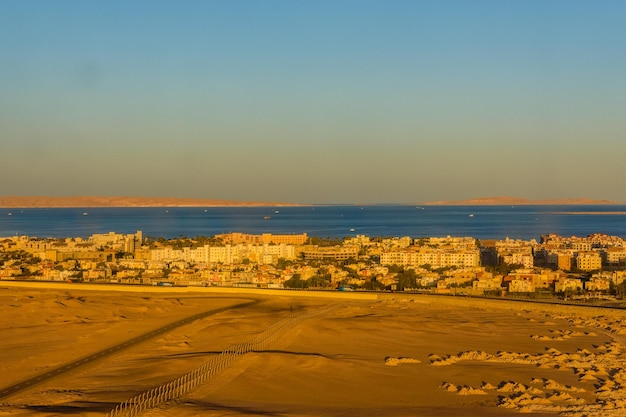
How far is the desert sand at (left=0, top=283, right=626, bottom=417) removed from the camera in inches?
680

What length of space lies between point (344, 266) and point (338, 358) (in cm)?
3383

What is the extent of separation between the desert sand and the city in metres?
8.80

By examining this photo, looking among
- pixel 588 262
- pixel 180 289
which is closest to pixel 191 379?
pixel 180 289

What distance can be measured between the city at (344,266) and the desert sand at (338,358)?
28.9ft

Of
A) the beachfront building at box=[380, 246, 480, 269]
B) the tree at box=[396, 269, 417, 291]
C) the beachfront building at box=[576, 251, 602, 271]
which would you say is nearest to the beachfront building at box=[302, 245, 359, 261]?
the beachfront building at box=[380, 246, 480, 269]

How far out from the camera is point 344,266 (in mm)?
56688

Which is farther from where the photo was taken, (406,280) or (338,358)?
Result: (406,280)

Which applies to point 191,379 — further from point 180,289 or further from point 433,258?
point 433,258

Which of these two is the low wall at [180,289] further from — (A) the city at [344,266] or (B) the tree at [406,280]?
(B) the tree at [406,280]

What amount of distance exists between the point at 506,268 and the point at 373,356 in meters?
32.5

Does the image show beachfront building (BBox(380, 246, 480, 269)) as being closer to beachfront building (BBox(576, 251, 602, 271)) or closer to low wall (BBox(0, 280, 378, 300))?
beachfront building (BBox(576, 251, 602, 271))

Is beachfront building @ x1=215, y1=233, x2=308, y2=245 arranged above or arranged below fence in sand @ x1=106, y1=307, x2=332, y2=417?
above

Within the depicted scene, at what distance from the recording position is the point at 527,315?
111 feet

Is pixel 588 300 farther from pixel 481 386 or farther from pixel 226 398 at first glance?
pixel 226 398
